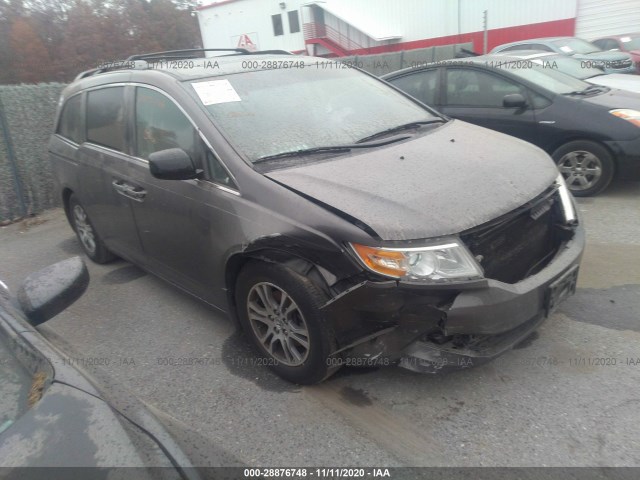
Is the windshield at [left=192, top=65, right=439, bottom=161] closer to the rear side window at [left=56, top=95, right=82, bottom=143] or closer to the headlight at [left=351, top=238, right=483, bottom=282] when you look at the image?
the headlight at [left=351, top=238, right=483, bottom=282]

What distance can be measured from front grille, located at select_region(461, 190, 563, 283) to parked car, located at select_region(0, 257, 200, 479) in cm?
167

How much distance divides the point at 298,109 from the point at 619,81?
5846 millimetres

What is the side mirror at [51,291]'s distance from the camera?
6.15 ft

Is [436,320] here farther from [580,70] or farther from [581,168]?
[580,70]

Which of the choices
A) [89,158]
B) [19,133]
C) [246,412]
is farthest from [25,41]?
[246,412]

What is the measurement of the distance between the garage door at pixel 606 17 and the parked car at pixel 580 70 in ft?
49.7

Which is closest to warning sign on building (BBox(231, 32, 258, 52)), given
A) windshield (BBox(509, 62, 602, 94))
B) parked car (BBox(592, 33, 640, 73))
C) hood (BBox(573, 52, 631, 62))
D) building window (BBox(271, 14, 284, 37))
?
building window (BBox(271, 14, 284, 37))

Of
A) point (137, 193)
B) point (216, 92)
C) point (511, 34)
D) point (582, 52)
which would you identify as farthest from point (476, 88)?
point (511, 34)

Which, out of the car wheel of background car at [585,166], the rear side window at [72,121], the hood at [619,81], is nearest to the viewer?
the rear side window at [72,121]

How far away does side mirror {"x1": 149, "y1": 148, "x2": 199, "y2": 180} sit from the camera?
116 inches

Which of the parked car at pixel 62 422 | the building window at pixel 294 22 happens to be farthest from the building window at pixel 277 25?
the parked car at pixel 62 422

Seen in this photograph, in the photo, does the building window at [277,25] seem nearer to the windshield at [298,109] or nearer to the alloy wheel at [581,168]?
the alloy wheel at [581,168]

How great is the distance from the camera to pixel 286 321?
9.18ft

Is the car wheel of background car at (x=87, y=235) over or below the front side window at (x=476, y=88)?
below
